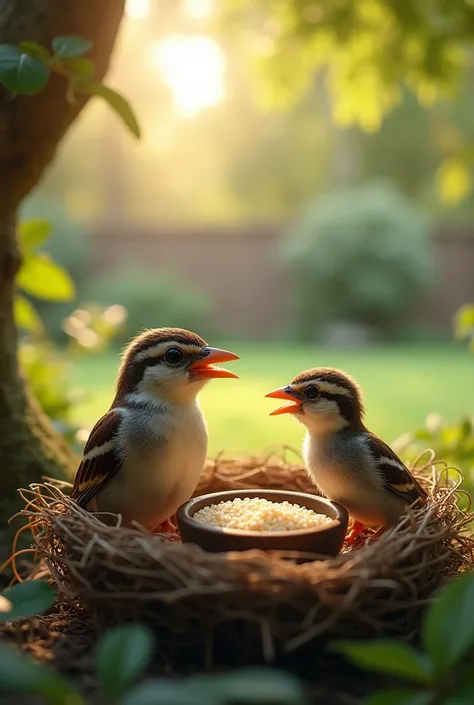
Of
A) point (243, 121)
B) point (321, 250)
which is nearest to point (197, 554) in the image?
point (321, 250)

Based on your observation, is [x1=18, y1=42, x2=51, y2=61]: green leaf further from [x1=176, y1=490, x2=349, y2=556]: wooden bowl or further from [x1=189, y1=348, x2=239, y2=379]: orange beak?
[x1=176, y1=490, x2=349, y2=556]: wooden bowl

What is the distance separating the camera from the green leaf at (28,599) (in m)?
1.75

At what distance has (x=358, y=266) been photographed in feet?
61.5

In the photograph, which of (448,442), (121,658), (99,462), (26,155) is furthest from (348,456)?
(26,155)

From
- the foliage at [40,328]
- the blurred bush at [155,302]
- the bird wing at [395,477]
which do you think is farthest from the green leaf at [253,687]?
the blurred bush at [155,302]

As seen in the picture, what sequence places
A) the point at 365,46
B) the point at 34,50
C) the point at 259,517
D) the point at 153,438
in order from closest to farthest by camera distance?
the point at 34,50
the point at 259,517
the point at 153,438
the point at 365,46

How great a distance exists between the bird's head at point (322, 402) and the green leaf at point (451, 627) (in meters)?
1.35

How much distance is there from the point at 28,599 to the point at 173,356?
3.60 feet

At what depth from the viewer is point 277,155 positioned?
3419 cm

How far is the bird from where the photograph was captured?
2.61m

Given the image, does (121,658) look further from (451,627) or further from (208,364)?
(208,364)

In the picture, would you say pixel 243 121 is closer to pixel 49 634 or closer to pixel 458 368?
pixel 458 368

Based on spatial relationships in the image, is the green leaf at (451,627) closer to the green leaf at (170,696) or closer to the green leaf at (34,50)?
the green leaf at (170,696)

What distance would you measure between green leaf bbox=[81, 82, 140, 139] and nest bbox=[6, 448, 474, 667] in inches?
47.7
